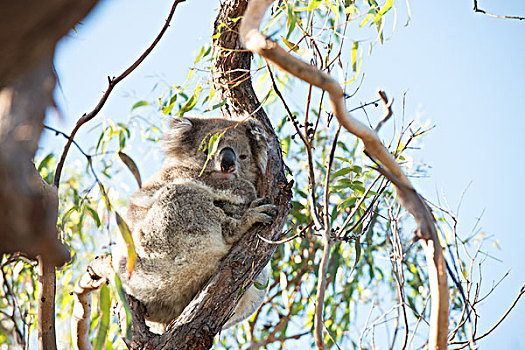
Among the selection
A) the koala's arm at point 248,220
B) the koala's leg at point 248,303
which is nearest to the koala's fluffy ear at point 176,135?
the koala's arm at point 248,220

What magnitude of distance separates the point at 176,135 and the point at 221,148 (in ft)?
1.14

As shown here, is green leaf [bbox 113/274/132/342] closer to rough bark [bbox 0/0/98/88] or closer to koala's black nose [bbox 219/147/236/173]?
rough bark [bbox 0/0/98/88]

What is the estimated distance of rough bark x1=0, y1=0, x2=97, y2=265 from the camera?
0.65m

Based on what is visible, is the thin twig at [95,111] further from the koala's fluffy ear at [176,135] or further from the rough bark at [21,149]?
the koala's fluffy ear at [176,135]

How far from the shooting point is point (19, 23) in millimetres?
633

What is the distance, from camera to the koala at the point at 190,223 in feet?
8.99

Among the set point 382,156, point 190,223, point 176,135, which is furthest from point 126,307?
point 176,135

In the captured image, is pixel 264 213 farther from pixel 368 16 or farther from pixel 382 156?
pixel 382 156

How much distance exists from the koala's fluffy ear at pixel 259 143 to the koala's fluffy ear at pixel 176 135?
1.45 ft

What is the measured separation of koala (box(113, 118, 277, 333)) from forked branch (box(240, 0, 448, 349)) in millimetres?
1340

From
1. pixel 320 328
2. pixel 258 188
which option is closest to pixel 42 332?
pixel 320 328

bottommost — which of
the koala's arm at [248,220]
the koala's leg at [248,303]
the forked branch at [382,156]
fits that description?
the forked branch at [382,156]

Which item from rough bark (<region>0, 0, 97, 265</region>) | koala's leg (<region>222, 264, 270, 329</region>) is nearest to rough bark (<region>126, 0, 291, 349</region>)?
koala's leg (<region>222, 264, 270, 329</region>)

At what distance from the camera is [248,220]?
2600 millimetres
